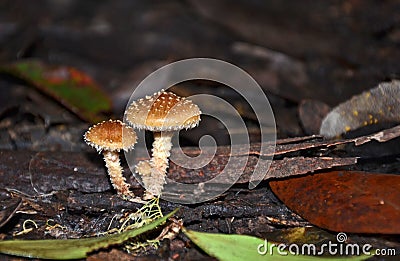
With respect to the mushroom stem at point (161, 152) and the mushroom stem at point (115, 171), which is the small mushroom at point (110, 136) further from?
the mushroom stem at point (161, 152)

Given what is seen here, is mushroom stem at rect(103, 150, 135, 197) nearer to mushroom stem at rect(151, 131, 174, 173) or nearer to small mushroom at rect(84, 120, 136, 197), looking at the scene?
small mushroom at rect(84, 120, 136, 197)

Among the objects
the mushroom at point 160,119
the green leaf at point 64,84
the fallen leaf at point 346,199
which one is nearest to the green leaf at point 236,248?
the fallen leaf at point 346,199

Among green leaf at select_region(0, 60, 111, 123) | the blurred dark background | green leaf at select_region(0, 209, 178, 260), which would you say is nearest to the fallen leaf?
green leaf at select_region(0, 209, 178, 260)

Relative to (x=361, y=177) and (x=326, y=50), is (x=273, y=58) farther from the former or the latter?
(x=361, y=177)

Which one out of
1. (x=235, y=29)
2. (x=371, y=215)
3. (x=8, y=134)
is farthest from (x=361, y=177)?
(x=235, y=29)

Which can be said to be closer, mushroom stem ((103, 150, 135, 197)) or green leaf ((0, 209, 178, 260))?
green leaf ((0, 209, 178, 260))
